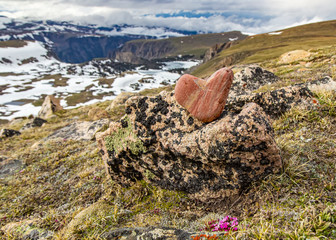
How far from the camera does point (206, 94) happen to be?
219 inches

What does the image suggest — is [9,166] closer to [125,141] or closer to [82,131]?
[82,131]

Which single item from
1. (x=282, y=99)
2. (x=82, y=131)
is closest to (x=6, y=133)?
(x=82, y=131)

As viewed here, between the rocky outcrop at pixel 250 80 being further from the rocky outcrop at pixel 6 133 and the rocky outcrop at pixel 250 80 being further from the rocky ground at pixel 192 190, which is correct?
the rocky outcrop at pixel 6 133

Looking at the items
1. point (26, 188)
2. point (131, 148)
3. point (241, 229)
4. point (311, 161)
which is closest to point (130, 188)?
point (131, 148)

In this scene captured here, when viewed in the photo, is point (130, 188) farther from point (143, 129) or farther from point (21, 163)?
point (21, 163)

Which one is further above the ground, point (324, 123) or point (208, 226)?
point (324, 123)

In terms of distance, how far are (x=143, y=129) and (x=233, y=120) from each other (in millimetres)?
2909

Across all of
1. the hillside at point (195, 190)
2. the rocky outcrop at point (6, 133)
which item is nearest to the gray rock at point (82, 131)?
the hillside at point (195, 190)

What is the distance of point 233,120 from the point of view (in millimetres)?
4941

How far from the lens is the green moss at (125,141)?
6484 millimetres

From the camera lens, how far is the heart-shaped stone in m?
5.42

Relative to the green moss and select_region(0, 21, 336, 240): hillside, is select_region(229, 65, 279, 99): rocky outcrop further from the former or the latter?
the green moss

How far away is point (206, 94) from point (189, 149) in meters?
1.64

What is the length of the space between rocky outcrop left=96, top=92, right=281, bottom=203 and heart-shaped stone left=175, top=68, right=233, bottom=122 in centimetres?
26
